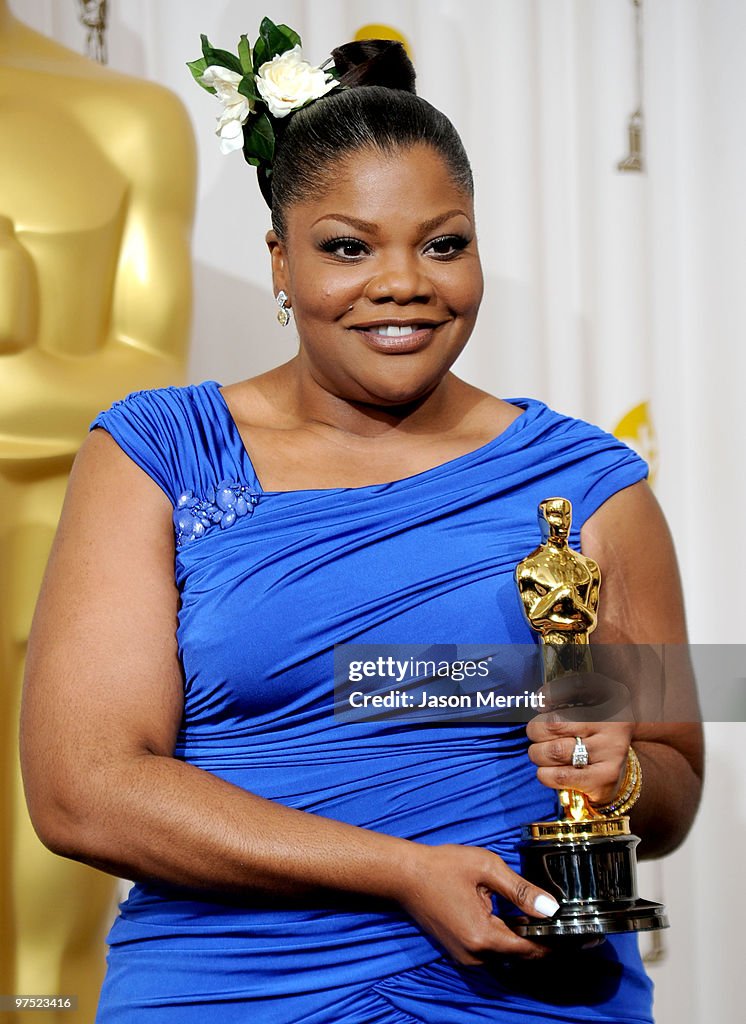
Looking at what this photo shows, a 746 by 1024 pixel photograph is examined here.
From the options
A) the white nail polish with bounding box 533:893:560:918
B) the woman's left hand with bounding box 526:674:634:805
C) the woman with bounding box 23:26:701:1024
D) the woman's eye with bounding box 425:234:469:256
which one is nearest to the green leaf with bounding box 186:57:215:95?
the woman with bounding box 23:26:701:1024

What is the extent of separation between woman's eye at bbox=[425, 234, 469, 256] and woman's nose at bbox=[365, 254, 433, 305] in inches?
0.9

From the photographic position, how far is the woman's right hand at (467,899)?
0.99 metres

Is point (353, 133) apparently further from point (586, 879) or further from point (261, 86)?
point (586, 879)

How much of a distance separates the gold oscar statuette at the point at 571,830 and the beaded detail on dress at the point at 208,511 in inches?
10.3

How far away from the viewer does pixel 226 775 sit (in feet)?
3.76

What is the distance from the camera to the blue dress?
1087 millimetres

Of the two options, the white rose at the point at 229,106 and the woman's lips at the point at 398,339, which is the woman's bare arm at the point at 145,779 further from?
the white rose at the point at 229,106

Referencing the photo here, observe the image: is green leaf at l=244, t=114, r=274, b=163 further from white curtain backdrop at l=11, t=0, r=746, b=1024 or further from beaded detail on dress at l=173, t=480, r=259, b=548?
white curtain backdrop at l=11, t=0, r=746, b=1024

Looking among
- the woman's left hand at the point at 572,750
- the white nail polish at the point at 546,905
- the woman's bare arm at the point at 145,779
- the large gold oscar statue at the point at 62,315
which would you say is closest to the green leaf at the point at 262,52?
the large gold oscar statue at the point at 62,315

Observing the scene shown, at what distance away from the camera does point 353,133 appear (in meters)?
1.27

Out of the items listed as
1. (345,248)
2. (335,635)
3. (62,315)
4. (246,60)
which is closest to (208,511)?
(335,635)

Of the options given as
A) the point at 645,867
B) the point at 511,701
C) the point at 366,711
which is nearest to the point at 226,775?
the point at 366,711

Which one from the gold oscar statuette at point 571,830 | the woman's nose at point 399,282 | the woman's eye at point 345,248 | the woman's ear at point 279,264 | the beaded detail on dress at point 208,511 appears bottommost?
the gold oscar statuette at point 571,830

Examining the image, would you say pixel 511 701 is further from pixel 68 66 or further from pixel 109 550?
pixel 68 66
